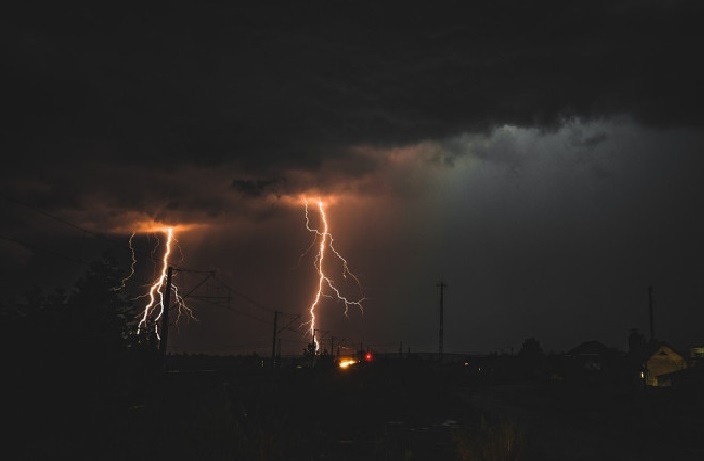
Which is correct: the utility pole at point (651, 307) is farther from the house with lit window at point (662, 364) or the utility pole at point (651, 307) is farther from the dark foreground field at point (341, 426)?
the dark foreground field at point (341, 426)

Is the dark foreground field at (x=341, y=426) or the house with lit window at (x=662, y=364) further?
the house with lit window at (x=662, y=364)

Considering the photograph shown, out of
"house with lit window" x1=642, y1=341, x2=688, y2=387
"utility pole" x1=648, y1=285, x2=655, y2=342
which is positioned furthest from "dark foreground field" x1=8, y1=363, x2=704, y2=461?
"house with lit window" x1=642, y1=341, x2=688, y2=387

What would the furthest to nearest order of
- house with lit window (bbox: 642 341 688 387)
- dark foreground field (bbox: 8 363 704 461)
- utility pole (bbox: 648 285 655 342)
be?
house with lit window (bbox: 642 341 688 387)
utility pole (bbox: 648 285 655 342)
dark foreground field (bbox: 8 363 704 461)

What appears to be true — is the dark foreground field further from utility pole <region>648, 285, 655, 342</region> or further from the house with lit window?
the house with lit window

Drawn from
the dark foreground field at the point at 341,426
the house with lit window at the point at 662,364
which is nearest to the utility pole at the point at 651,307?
the house with lit window at the point at 662,364

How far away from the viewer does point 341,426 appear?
2538cm

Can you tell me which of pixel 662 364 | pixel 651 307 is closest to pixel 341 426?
pixel 651 307

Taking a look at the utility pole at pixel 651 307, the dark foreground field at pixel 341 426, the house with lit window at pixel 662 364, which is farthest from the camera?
the house with lit window at pixel 662 364

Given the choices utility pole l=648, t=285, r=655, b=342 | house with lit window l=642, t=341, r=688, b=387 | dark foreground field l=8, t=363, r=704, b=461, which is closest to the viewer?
dark foreground field l=8, t=363, r=704, b=461

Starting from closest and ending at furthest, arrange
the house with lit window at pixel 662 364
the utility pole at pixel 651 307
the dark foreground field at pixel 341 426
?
the dark foreground field at pixel 341 426 → the utility pole at pixel 651 307 → the house with lit window at pixel 662 364

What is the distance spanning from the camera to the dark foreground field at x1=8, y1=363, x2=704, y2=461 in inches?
517

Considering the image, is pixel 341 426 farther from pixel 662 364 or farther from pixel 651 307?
pixel 662 364

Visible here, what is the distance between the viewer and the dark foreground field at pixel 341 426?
1312cm

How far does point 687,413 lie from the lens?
3412 centimetres
